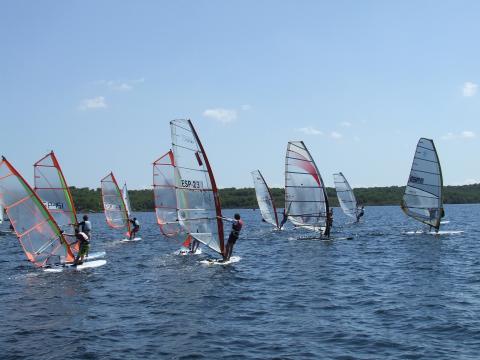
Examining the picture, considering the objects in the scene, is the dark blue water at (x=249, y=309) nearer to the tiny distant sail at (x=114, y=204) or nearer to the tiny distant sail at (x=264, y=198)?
the tiny distant sail at (x=114, y=204)

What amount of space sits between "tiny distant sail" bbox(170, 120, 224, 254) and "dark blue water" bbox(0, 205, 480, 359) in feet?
5.56

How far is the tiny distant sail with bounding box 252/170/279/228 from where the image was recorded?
4719 centimetres

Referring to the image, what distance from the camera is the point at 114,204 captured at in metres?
39.5

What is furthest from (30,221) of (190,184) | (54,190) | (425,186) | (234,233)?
(425,186)

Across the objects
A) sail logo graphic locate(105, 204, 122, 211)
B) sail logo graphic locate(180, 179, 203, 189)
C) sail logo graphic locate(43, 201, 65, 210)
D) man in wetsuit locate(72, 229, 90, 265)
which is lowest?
man in wetsuit locate(72, 229, 90, 265)

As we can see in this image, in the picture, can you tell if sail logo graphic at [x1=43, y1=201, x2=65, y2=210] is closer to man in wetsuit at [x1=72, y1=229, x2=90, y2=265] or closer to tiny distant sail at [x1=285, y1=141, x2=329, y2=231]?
man in wetsuit at [x1=72, y1=229, x2=90, y2=265]

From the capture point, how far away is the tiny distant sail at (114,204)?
3891 centimetres

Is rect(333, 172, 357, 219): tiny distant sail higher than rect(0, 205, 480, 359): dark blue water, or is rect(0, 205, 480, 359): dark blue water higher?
rect(333, 172, 357, 219): tiny distant sail

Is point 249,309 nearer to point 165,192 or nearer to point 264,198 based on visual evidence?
point 165,192

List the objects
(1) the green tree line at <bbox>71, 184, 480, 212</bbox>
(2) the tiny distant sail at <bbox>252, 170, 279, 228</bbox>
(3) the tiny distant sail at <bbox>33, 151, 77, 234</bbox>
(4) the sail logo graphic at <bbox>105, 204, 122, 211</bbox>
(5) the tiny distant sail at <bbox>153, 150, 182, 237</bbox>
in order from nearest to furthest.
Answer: (3) the tiny distant sail at <bbox>33, 151, 77, 234</bbox>
(5) the tiny distant sail at <bbox>153, 150, 182, 237</bbox>
(4) the sail logo graphic at <bbox>105, 204, 122, 211</bbox>
(2) the tiny distant sail at <bbox>252, 170, 279, 228</bbox>
(1) the green tree line at <bbox>71, 184, 480, 212</bbox>

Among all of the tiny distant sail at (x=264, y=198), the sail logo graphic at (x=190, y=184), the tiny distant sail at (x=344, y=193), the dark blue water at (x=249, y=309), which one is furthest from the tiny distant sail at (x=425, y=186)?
the sail logo graphic at (x=190, y=184)

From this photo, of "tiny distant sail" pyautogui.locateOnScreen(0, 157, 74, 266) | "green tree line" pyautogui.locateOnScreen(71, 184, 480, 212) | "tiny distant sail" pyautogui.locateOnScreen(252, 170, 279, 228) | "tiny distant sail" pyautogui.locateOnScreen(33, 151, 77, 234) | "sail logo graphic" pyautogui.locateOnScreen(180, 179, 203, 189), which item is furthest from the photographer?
"green tree line" pyautogui.locateOnScreen(71, 184, 480, 212)

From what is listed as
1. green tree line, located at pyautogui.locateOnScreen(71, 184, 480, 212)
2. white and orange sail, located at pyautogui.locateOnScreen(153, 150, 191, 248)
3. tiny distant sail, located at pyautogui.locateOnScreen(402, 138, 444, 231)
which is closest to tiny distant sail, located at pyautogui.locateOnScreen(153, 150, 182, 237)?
white and orange sail, located at pyautogui.locateOnScreen(153, 150, 191, 248)

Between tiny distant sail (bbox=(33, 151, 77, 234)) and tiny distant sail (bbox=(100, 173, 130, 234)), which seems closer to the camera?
tiny distant sail (bbox=(33, 151, 77, 234))
